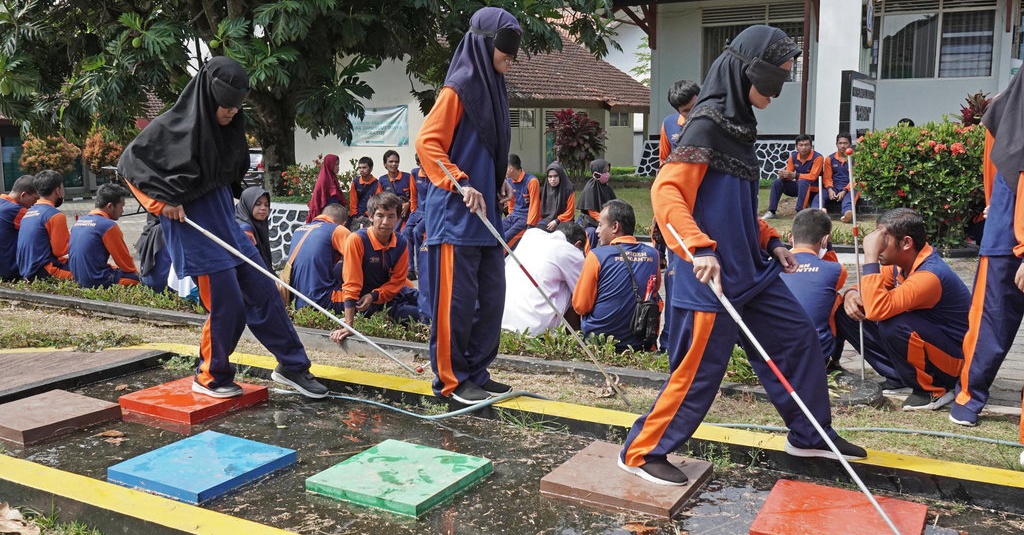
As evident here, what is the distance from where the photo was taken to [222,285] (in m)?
4.96

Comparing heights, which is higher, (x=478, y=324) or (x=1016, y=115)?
(x=1016, y=115)

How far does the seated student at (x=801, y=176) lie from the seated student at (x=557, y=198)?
4082 millimetres

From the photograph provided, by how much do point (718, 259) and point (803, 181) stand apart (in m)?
11.1

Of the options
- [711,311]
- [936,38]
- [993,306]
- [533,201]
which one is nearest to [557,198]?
[533,201]

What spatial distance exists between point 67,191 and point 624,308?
27.4 metres

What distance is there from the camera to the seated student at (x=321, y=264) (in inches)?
286

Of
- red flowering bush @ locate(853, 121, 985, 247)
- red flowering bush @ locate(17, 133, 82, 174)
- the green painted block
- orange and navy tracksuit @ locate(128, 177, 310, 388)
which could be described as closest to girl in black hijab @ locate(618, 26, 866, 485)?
the green painted block

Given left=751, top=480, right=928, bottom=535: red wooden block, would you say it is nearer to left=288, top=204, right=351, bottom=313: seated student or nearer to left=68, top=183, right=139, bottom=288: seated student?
left=288, top=204, right=351, bottom=313: seated student

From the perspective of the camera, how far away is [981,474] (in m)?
3.77

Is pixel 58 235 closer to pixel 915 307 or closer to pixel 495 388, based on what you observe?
pixel 495 388

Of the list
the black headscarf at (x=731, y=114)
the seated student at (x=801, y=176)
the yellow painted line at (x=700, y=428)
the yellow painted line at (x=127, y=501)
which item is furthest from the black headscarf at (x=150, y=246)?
the seated student at (x=801, y=176)

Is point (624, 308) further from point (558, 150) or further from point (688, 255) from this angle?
point (558, 150)

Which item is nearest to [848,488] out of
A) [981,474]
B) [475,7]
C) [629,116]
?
[981,474]

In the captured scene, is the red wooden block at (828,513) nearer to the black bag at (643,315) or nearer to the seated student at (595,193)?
the black bag at (643,315)
